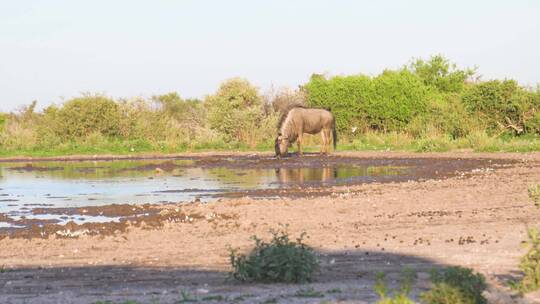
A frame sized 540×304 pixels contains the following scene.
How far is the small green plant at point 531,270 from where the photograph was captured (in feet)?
29.6

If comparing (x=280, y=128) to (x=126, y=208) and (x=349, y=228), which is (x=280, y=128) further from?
(x=349, y=228)

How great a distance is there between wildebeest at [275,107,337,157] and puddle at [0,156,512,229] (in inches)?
44.3

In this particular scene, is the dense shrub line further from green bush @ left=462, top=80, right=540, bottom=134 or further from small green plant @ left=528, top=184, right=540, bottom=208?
small green plant @ left=528, top=184, right=540, bottom=208

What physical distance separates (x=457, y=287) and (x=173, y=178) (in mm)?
21435

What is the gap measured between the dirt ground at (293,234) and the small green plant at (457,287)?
719 millimetres

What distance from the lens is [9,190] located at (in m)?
25.4

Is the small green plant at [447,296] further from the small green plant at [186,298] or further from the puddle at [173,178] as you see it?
the puddle at [173,178]

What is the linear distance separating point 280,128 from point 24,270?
90.5 feet

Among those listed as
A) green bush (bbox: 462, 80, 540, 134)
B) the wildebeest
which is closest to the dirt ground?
the wildebeest

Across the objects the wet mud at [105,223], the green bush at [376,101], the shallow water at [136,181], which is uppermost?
the green bush at [376,101]

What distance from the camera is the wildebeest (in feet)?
126

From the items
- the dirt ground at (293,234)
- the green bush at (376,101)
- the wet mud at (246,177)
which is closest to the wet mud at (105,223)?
the wet mud at (246,177)

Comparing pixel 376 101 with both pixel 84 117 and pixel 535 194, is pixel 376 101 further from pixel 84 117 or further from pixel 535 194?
pixel 535 194

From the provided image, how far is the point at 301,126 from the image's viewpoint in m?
40.1
